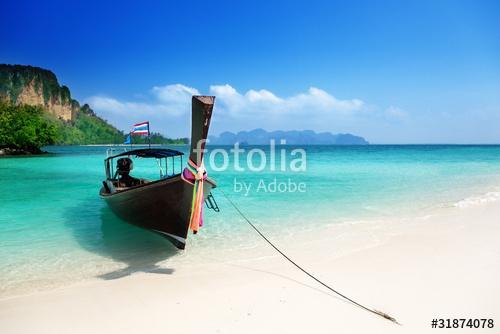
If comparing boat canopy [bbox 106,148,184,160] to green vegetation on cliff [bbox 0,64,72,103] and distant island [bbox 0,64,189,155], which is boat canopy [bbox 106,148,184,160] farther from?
green vegetation on cliff [bbox 0,64,72,103]

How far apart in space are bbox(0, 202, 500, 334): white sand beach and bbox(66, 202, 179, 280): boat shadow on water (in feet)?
1.51

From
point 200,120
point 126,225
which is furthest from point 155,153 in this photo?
point 200,120

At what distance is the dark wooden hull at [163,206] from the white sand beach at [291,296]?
0.86 meters

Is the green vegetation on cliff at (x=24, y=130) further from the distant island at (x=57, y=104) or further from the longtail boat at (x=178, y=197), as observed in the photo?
the distant island at (x=57, y=104)

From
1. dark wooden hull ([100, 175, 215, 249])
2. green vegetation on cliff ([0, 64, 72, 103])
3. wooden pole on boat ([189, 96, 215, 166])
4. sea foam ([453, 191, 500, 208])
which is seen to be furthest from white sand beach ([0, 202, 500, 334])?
green vegetation on cliff ([0, 64, 72, 103])

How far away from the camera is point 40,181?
19.1 meters

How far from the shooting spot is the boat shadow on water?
20.4 feet

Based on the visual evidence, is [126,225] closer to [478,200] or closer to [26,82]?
[478,200]

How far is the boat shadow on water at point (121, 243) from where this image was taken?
6207mm

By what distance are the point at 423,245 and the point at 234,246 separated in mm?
4125

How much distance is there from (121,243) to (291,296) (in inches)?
187

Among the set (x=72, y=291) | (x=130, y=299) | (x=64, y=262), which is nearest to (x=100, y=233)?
(x=64, y=262)

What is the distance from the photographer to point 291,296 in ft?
15.7

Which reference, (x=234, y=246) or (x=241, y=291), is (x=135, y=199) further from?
(x=241, y=291)
